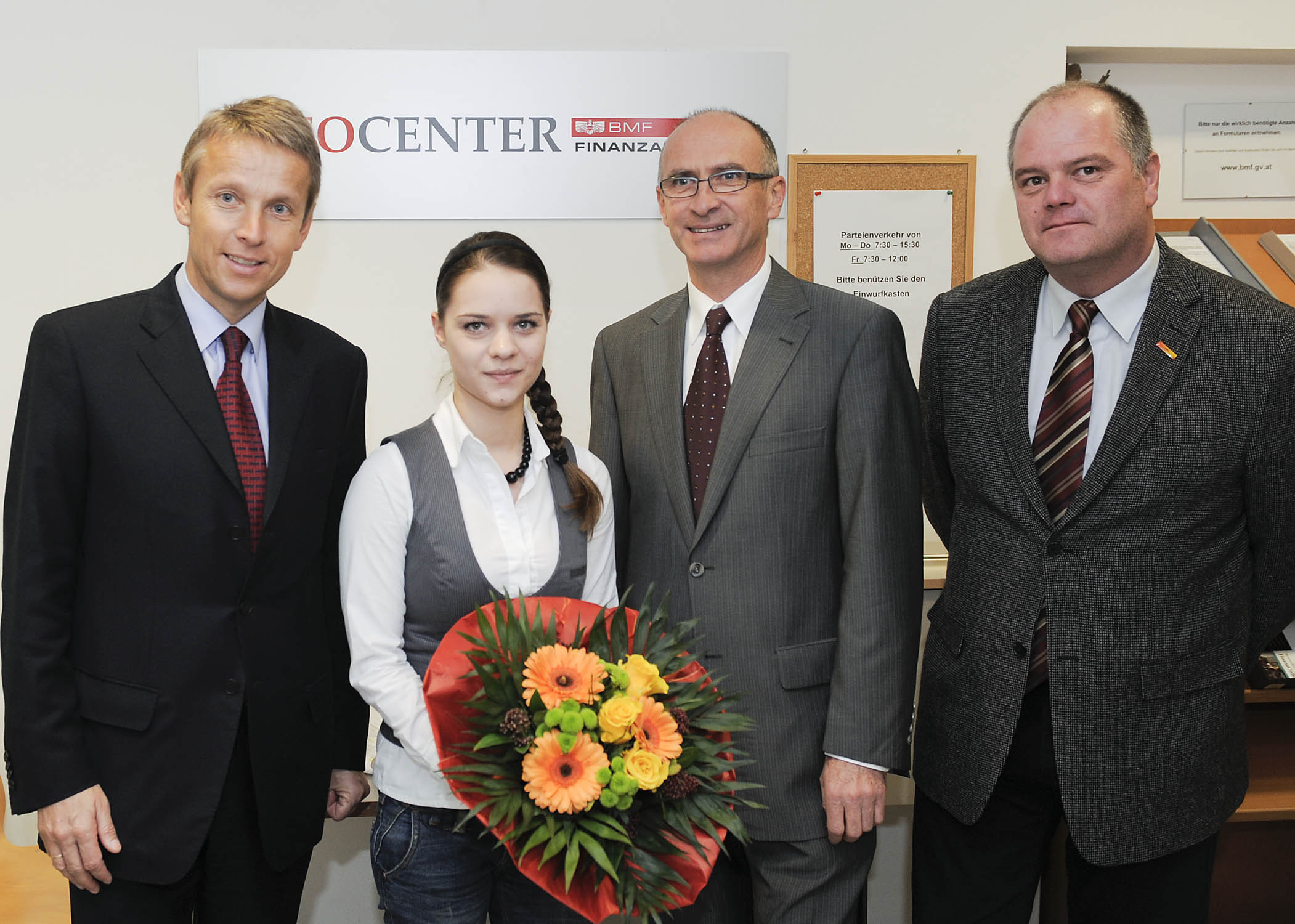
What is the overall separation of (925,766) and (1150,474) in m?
0.71

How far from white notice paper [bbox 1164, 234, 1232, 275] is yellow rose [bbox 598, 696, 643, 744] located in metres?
2.11

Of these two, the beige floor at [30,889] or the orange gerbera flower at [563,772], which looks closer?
the orange gerbera flower at [563,772]

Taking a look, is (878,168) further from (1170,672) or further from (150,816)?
(150,816)

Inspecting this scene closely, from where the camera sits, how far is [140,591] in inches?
63.8

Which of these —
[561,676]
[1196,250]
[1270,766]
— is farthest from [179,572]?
[1270,766]

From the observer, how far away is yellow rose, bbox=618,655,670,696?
144 centimetres

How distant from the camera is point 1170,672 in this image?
1782mm

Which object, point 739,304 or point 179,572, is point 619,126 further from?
point 179,572

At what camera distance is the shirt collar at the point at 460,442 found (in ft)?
5.67

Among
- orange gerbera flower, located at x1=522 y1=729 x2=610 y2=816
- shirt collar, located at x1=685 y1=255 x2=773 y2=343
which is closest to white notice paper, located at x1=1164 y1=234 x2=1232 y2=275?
shirt collar, located at x1=685 y1=255 x2=773 y2=343

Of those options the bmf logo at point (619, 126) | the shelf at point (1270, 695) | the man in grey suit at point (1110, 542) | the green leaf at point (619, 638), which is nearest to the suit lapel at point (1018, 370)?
the man in grey suit at point (1110, 542)

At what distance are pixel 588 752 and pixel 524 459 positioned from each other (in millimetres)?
601

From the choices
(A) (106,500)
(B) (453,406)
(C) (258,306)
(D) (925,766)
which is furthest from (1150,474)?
(A) (106,500)

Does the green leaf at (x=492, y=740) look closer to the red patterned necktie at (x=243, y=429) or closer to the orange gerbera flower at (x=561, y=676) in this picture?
the orange gerbera flower at (x=561, y=676)
